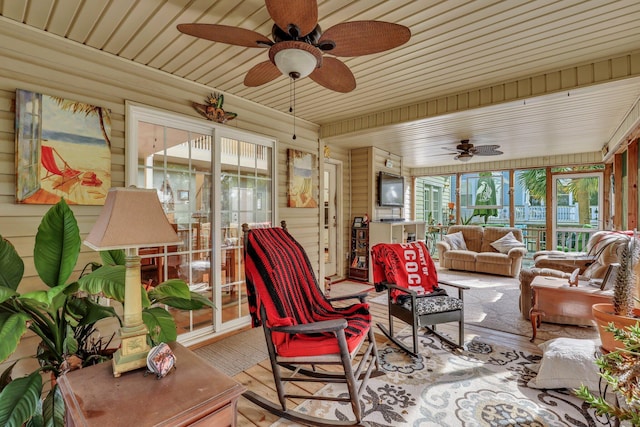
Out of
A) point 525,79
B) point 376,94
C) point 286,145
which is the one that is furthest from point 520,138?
point 286,145

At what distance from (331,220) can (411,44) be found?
3654 mm

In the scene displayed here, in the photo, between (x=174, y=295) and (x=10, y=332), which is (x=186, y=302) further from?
(x=10, y=332)

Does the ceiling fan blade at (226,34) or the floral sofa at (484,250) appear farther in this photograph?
the floral sofa at (484,250)

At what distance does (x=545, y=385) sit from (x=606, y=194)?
239 inches

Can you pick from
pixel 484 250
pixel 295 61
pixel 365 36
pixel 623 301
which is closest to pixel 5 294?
pixel 295 61

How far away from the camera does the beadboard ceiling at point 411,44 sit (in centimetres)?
192

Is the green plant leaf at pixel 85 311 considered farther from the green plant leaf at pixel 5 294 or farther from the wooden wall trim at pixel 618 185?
the wooden wall trim at pixel 618 185

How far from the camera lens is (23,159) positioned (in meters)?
2.08

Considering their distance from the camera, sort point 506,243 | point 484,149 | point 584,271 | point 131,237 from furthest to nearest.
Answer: point 506,243 → point 484,149 → point 584,271 → point 131,237

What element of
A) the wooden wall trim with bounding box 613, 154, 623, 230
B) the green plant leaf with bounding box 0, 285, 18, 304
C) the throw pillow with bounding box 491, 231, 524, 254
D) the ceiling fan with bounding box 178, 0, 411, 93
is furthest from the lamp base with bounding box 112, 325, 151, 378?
the wooden wall trim with bounding box 613, 154, 623, 230

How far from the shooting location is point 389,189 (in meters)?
6.01

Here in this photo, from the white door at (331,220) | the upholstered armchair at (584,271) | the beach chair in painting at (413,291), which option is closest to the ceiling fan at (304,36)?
the beach chair in painting at (413,291)

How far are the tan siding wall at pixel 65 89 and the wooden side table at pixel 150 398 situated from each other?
4.71ft

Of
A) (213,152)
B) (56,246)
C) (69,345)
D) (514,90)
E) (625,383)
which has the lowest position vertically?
(69,345)
